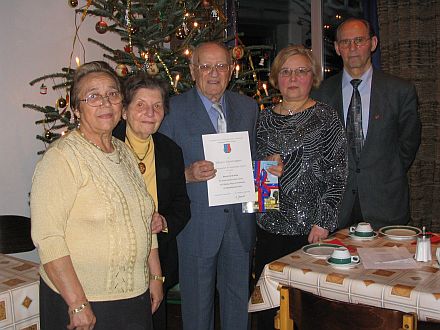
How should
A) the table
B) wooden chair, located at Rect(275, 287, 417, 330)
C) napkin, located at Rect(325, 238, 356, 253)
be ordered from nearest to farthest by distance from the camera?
wooden chair, located at Rect(275, 287, 417, 330) < the table < napkin, located at Rect(325, 238, 356, 253)

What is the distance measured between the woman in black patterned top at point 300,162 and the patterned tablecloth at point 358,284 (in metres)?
0.32

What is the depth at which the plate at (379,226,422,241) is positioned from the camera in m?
2.48

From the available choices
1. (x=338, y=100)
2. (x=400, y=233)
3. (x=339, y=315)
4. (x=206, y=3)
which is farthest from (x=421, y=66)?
(x=339, y=315)

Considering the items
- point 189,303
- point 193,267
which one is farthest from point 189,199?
point 189,303

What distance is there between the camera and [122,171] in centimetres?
189

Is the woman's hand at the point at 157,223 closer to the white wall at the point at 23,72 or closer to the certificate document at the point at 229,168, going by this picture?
the certificate document at the point at 229,168

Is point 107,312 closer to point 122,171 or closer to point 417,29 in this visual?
point 122,171

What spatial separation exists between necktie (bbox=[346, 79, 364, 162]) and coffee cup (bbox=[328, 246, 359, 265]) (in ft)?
3.32

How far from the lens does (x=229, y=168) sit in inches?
101

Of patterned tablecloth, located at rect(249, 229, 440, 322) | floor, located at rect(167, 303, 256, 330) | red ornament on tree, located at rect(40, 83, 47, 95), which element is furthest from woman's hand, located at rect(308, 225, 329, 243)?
red ornament on tree, located at rect(40, 83, 47, 95)

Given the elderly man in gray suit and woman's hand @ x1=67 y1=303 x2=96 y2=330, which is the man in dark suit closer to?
the elderly man in gray suit

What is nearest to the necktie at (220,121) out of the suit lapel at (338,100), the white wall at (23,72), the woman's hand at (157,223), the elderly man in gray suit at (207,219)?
the elderly man in gray suit at (207,219)

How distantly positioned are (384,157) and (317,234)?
2.53 feet

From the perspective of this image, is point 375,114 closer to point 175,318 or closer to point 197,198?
point 197,198
